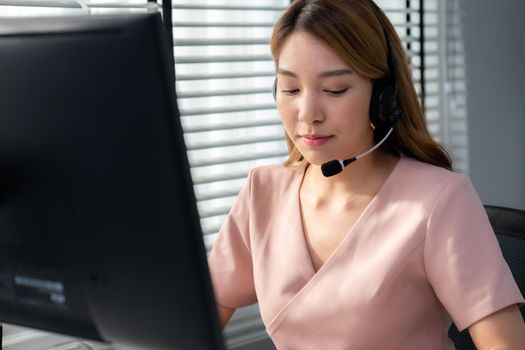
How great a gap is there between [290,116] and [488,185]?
1932mm

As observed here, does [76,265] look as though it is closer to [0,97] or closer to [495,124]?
[0,97]

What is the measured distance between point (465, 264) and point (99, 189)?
2.30 feet

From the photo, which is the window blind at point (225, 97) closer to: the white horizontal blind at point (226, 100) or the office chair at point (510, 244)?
the white horizontal blind at point (226, 100)

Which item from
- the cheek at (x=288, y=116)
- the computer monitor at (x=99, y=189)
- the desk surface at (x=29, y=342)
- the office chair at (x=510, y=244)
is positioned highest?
the computer monitor at (x=99, y=189)

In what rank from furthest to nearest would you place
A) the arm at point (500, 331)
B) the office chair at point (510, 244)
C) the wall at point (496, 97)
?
the wall at point (496, 97)
the office chair at point (510, 244)
the arm at point (500, 331)

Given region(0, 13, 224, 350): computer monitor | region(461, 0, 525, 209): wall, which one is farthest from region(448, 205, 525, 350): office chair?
region(461, 0, 525, 209): wall

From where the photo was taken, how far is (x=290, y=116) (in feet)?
4.44

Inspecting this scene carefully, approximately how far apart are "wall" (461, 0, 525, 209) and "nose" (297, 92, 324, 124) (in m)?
1.81

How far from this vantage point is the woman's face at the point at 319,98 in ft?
4.33

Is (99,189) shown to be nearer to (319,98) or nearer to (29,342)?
(319,98)

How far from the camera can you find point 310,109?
1.31 metres

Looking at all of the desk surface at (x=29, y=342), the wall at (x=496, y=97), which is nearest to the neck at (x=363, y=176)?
the desk surface at (x=29, y=342)

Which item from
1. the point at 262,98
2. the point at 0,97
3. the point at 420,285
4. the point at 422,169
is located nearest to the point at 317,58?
the point at 422,169

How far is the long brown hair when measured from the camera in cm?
133
